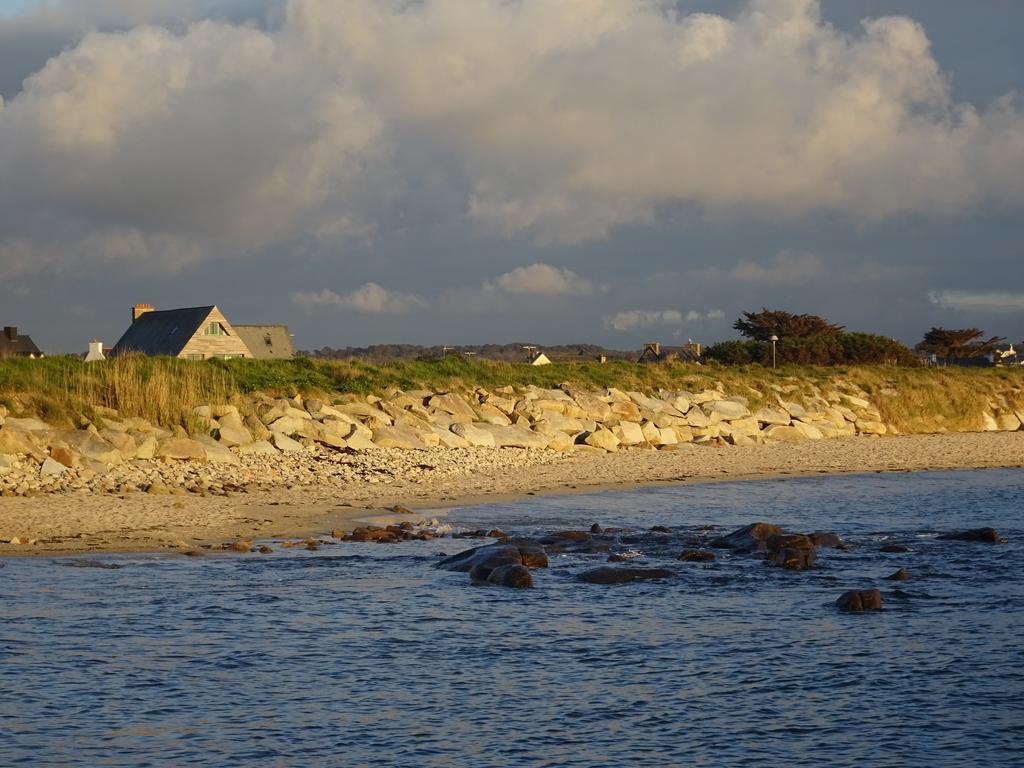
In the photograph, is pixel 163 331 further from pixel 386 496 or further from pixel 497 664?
pixel 497 664

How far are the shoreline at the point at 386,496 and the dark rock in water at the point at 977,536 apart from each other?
28.6ft

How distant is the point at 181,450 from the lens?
2531 cm

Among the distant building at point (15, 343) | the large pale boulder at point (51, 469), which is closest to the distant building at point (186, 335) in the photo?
the distant building at point (15, 343)

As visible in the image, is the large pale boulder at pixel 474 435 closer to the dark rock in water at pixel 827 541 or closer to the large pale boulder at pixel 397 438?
the large pale boulder at pixel 397 438

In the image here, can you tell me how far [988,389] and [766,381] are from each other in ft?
44.4

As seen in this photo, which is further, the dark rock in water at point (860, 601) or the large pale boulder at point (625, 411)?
the large pale boulder at point (625, 411)

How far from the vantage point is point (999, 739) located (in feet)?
29.3

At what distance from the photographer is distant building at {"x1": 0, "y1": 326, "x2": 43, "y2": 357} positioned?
63.6m

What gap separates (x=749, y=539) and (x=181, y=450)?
1352 cm

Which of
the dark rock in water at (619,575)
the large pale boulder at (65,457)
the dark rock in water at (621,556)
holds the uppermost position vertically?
the large pale boulder at (65,457)

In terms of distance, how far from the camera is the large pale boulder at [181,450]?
25109mm

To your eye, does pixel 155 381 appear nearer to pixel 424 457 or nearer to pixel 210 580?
pixel 424 457

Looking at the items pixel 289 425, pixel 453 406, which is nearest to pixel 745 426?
pixel 453 406

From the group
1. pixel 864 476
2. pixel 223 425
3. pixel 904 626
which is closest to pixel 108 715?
pixel 904 626
